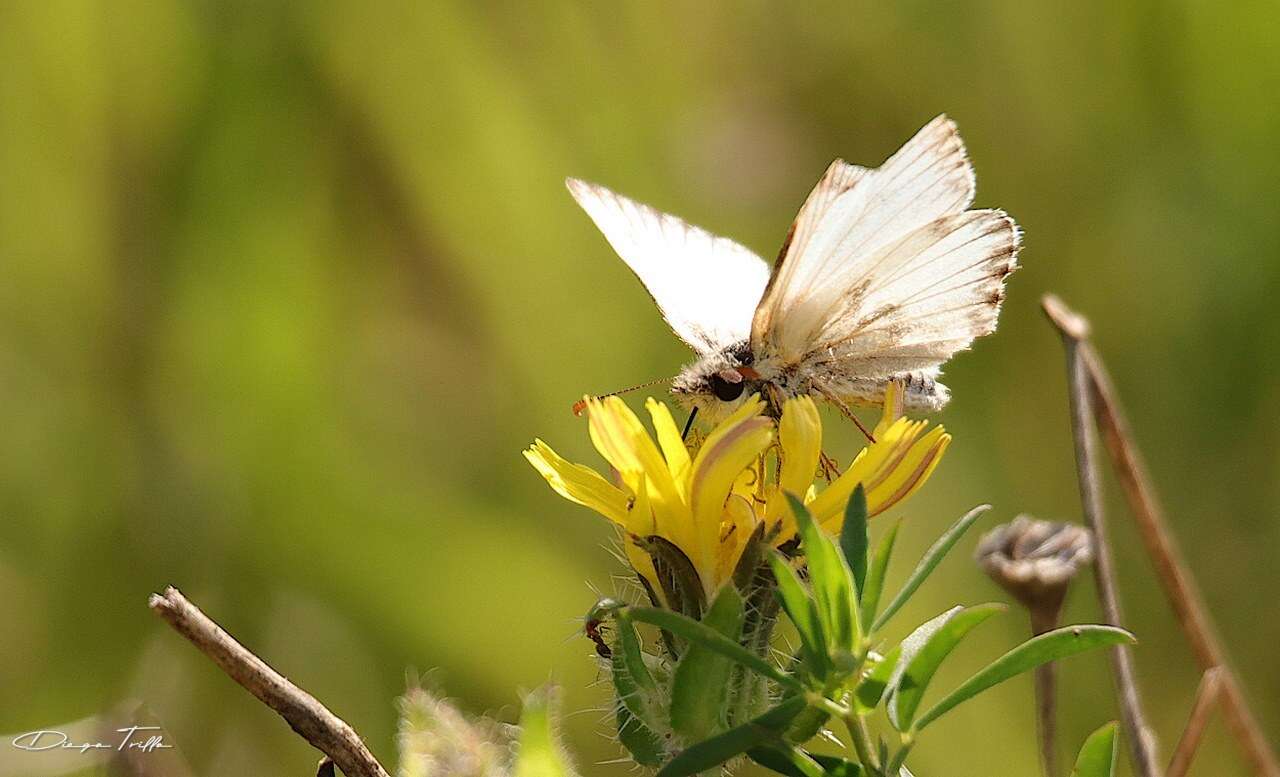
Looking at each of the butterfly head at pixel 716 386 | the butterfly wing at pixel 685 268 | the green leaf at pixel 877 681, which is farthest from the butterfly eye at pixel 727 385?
the green leaf at pixel 877 681

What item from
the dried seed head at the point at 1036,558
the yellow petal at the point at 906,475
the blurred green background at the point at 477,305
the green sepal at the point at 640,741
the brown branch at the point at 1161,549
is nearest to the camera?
the green sepal at the point at 640,741

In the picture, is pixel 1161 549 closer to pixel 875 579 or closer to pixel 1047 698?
pixel 1047 698

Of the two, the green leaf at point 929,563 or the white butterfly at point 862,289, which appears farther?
the white butterfly at point 862,289

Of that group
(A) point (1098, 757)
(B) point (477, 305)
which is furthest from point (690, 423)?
(B) point (477, 305)

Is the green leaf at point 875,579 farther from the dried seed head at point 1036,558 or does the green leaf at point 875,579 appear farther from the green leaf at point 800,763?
the dried seed head at point 1036,558

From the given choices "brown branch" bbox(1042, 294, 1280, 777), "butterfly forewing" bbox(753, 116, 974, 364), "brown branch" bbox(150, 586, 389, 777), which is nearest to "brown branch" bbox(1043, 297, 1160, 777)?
"brown branch" bbox(1042, 294, 1280, 777)

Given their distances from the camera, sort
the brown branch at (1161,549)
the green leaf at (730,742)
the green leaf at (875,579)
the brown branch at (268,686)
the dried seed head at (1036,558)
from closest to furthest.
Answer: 1. the brown branch at (268,686)
2. the green leaf at (730,742)
3. the green leaf at (875,579)
4. the dried seed head at (1036,558)
5. the brown branch at (1161,549)
